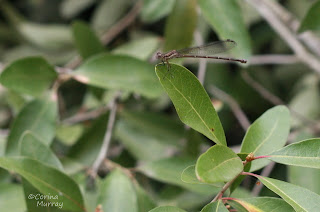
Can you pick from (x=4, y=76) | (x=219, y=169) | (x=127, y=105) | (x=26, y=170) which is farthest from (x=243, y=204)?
(x=127, y=105)

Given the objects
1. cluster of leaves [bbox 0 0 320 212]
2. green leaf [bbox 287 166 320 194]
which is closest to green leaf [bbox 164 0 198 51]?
cluster of leaves [bbox 0 0 320 212]

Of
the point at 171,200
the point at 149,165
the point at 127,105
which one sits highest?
the point at 127,105

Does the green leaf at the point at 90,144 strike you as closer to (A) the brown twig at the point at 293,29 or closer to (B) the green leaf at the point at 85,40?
(B) the green leaf at the point at 85,40

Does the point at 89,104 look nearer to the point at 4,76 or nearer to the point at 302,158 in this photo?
the point at 4,76

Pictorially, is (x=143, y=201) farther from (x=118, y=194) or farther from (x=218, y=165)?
(x=218, y=165)

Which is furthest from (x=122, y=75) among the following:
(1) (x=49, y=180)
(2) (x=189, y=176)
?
(2) (x=189, y=176)

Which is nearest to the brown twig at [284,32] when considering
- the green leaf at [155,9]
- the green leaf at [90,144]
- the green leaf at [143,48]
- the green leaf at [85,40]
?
the green leaf at [155,9]

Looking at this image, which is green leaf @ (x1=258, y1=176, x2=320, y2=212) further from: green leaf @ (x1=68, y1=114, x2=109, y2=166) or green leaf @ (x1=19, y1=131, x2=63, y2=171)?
green leaf @ (x1=68, y1=114, x2=109, y2=166)
